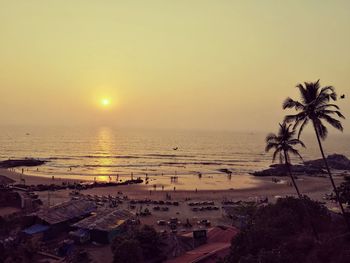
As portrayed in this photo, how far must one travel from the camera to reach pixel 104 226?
35188 millimetres

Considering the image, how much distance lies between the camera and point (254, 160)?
129625mm

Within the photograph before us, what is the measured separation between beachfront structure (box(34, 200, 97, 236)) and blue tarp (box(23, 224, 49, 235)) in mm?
561

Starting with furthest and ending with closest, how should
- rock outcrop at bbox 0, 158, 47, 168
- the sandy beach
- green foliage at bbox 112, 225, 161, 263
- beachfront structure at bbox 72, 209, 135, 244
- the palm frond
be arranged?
1. rock outcrop at bbox 0, 158, 47, 168
2. the sandy beach
3. beachfront structure at bbox 72, 209, 135, 244
4. green foliage at bbox 112, 225, 161, 263
5. the palm frond

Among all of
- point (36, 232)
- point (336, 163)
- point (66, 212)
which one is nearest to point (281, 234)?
point (36, 232)

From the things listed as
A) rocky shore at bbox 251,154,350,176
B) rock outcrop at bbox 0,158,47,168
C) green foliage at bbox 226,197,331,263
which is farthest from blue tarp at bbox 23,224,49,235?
rock outcrop at bbox 0,158,47,168

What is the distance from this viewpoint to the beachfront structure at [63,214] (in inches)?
1421

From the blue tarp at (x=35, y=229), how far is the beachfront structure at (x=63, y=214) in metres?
0.56

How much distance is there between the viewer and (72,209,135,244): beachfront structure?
113 feet

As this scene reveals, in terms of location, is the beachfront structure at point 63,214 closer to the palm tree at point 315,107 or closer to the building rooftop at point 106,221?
the building rooftop at point 106,221

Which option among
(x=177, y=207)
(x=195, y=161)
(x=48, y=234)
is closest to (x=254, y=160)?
(x=195, y=161)

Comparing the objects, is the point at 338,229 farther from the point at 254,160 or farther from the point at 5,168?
the point at 254,160

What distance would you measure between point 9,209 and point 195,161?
83470 mm

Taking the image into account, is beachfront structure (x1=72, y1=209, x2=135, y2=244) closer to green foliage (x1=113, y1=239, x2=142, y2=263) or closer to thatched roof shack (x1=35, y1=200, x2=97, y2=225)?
thatched roof shack (x1=35, y1=200, x2=97, y2=225)

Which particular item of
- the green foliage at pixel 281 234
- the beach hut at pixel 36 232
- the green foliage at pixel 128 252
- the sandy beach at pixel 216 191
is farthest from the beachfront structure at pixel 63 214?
the green foliage at pixel 281 234
